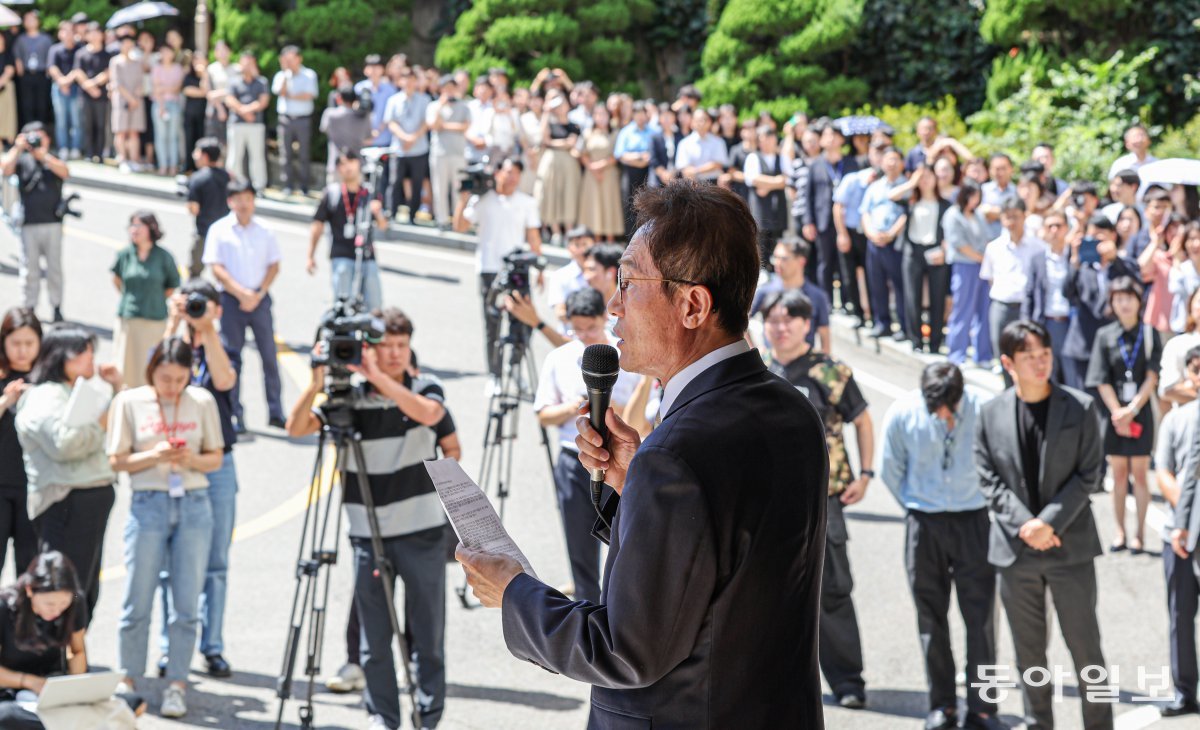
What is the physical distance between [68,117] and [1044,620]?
2128 centimetres

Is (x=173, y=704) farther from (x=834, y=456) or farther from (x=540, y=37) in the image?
(x=540, y=37)

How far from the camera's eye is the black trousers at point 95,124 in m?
25.2

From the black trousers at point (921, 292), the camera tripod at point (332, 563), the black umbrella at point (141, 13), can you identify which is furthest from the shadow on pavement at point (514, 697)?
the black umbrella at point (141, 13)

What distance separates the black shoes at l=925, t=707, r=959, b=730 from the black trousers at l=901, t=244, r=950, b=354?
26.6ft

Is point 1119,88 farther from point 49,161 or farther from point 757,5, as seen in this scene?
point 49,161

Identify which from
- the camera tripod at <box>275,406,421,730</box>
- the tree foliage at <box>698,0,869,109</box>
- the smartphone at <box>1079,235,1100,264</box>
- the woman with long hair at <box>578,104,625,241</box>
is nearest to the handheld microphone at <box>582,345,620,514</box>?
the camera tripod at <box>275,406,421,730</box>

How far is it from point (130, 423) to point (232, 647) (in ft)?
5.35

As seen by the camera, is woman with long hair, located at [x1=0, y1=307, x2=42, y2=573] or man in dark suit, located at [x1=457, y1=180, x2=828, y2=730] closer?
man in dark suit, located at [x1=457, y1=180, x2=828, y2=730]

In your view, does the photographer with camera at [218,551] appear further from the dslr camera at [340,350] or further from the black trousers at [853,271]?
the black trousers at [853,271]

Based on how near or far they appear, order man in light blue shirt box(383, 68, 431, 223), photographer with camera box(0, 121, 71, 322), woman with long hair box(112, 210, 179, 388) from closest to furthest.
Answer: woman with long hair box(112, 210, 179, 388) < photographer with camera box(0, 121, 71, 322) < man in light blue shirt box(383, 68, 431, 223)

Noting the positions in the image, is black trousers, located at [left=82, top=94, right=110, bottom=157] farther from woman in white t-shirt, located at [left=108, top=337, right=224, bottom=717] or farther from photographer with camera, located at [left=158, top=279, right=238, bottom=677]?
woman in white t-shirt, located at [left=108, top=337, right=224, bottom=717]

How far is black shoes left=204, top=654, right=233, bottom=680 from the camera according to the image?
29.8 ft

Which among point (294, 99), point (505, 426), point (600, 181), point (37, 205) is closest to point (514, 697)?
point (505, 426)

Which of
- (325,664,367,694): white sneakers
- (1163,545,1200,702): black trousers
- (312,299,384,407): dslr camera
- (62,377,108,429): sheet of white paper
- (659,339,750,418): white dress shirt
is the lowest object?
(325,664,367,694): white sneakers
